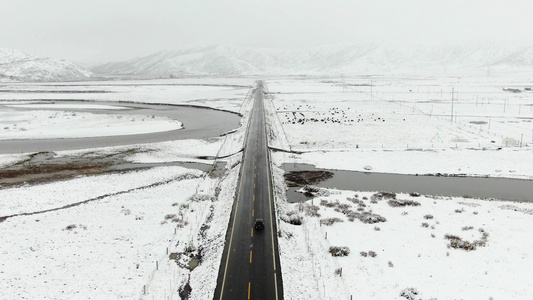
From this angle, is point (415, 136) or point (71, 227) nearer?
point (71, 227)

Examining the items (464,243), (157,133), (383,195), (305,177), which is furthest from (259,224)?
(157,133)

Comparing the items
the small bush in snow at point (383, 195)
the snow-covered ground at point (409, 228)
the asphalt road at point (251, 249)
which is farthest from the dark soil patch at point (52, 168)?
the small bush in snow at point (383, 195)

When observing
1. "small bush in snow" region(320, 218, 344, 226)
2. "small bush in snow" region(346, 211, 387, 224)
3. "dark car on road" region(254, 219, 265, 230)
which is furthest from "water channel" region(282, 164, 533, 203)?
"dark car on road" region(254, 219, 265, 230)

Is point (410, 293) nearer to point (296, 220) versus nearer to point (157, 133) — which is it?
point (296, 220)

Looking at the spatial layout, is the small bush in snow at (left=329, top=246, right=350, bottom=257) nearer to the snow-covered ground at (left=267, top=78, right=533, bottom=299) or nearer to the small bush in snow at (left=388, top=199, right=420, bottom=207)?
the snow-covered ground at (left=267, top=78, right=533, bottom=299)

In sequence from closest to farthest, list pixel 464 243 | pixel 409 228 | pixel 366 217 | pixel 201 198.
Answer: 1. pixel 464 243
2. pixel 409 228
3. pixel 366 217
4. pixel 201 198

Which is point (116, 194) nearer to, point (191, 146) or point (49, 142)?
point (191, 146)

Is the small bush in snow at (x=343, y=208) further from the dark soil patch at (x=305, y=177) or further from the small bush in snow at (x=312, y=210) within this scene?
Result: the dark soil patch at (x=305, y=177)
